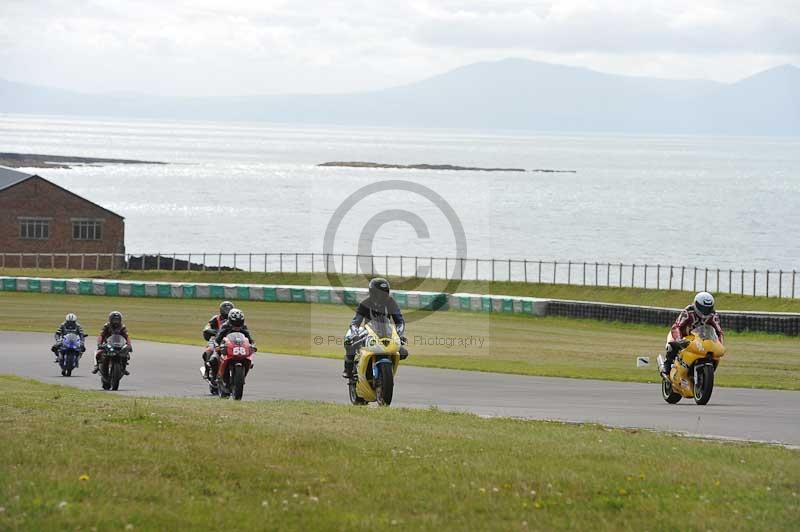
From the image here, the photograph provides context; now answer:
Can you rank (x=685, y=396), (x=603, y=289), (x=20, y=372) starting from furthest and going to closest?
(x=603, y=289)
(x=20, y=372)
(x=685, y=396)

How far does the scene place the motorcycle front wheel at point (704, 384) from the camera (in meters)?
22.7

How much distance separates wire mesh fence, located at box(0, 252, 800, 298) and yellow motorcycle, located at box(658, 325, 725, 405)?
202ft

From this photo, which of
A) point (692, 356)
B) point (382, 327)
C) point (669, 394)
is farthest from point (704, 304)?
point (382, 327)

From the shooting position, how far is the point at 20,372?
33094 mm

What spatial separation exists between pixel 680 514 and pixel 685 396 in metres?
13.3

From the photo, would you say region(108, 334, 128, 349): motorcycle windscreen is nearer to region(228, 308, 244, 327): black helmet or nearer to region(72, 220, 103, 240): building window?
region(228, 308, 244, 327): black helmet

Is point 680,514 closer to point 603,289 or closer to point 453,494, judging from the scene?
point 453,494

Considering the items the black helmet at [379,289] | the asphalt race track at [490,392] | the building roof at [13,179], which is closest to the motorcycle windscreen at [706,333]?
the asphalt race track at [490,392]

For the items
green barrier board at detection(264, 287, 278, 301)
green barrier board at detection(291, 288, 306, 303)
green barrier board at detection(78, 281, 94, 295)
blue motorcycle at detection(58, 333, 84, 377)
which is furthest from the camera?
green barrier board at detection(78, 281, 94, 295)

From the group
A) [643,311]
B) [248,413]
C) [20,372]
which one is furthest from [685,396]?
[643,311]

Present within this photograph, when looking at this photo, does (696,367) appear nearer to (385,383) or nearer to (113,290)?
(385,383)

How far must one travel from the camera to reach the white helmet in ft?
72.4

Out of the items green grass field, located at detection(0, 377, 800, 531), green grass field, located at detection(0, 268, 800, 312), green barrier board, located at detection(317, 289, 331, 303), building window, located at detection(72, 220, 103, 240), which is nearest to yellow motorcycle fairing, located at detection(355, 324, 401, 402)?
green grass field, located at detection(0, 377, 800, 531)

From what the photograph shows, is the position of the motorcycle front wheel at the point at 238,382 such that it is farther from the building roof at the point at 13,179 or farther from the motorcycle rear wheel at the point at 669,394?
the building roof at the point at 13,179
